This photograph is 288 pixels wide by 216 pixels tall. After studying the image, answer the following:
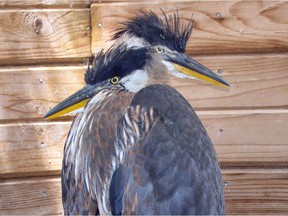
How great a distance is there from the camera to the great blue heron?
5.44ft

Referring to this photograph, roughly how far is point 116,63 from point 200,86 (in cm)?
49

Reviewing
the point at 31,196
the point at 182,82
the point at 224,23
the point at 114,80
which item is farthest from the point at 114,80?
the point at 31,196

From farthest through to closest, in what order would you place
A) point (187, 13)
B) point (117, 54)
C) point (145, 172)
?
1. point (187, 13)
2. point (117, 54)
3. point (145, 172)

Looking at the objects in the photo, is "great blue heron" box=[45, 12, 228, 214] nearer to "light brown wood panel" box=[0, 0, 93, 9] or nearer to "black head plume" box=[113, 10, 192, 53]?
"black head plume" box=[113, 10, 192, 53]

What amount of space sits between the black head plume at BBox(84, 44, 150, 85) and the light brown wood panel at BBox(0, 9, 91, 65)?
372 millimetres

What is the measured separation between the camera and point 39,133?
2266 mm

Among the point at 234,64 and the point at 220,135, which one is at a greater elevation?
the point at 234,64

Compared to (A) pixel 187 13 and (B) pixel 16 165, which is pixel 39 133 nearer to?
(B) pixel 16 165

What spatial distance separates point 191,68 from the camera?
1892mm

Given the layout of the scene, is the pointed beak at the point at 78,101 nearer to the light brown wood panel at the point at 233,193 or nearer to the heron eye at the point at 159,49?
the heron eye at the point at 159,49

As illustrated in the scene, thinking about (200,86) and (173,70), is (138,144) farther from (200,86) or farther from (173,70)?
(200,86)

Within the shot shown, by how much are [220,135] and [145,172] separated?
0.66 meters

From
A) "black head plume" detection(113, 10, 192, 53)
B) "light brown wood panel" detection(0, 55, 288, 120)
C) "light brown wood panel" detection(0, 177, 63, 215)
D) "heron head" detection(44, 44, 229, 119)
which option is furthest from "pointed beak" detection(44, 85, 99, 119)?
"light brown wood panel" detection(0, 177, 63, 215)

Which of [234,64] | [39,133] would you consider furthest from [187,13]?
[39,133]
